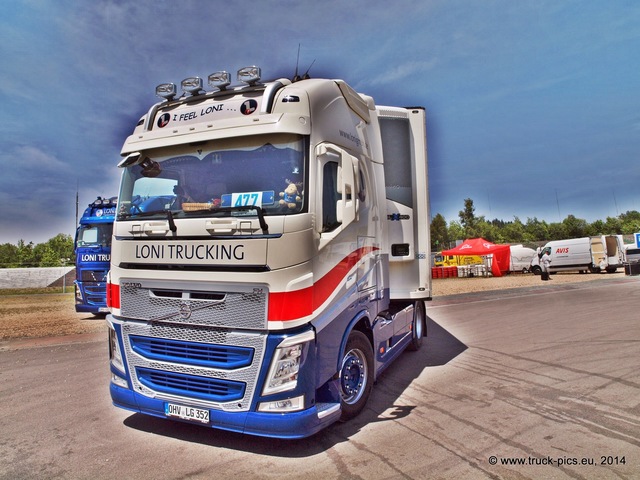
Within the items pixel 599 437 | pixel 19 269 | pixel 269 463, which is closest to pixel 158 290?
pixel 269 463

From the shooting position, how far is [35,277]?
30984mm

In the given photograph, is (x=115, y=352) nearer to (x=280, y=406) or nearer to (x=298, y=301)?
(x=280, y=406)

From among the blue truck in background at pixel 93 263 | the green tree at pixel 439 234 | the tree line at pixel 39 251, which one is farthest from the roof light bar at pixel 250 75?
the green tree at pixel 439 234

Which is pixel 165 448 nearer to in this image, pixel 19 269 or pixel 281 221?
pixel 281 221

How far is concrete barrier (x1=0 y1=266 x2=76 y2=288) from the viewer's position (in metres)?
30.3

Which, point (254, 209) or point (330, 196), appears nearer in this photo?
point (254, 209)

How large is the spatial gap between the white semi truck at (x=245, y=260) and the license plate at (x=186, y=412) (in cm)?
1

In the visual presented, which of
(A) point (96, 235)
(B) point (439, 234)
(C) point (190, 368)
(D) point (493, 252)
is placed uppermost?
(B) point (439, 234)

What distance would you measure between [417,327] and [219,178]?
510 centimetres

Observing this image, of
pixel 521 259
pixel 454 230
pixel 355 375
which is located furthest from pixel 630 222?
pixel 355 375

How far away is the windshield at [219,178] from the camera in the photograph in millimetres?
3877

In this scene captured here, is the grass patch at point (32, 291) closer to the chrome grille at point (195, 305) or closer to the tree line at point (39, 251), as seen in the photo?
the tree line at point (39, 251)

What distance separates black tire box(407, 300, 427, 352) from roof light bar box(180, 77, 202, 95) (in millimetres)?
4860

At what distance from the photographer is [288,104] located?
4059 millimetres
